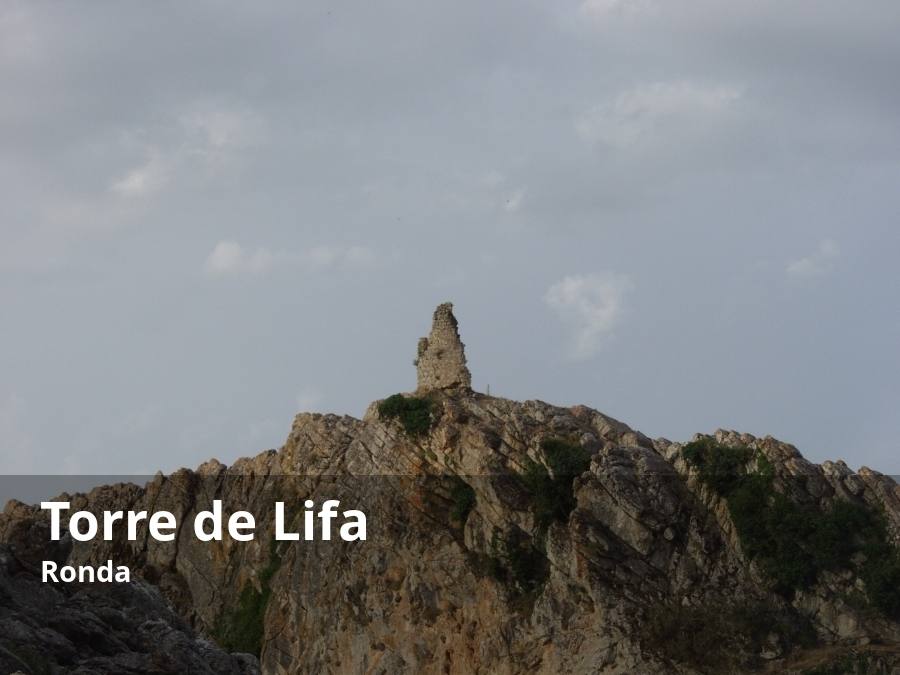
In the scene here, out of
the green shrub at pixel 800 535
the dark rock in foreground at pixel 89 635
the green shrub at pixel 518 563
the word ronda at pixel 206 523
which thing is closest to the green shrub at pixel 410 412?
the word ronda at pixel 206 523

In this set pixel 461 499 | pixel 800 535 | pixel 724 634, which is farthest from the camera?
pixel 461 499

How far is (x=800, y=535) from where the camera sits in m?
57.4

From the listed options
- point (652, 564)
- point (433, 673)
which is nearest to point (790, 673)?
point (652, 564)

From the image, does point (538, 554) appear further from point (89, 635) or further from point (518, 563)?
point (89, 635)

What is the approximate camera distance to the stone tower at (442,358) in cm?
6744

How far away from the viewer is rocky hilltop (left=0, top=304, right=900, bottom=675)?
5669 cm

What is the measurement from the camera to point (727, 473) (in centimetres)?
5928

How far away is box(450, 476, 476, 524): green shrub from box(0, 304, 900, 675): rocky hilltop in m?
0.08

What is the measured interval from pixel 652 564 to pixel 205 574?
20.9 metres

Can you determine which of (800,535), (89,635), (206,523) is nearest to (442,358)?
(206,523)

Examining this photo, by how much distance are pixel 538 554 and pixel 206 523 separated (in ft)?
56.1

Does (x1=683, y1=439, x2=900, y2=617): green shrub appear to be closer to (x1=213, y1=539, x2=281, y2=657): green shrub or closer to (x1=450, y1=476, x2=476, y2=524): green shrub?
(x1=450, y1=476, x2=476, y2=524): green shrub

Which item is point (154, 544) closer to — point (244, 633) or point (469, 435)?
point (244, 633)

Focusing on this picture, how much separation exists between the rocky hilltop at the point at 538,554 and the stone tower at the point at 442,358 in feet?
0.25
